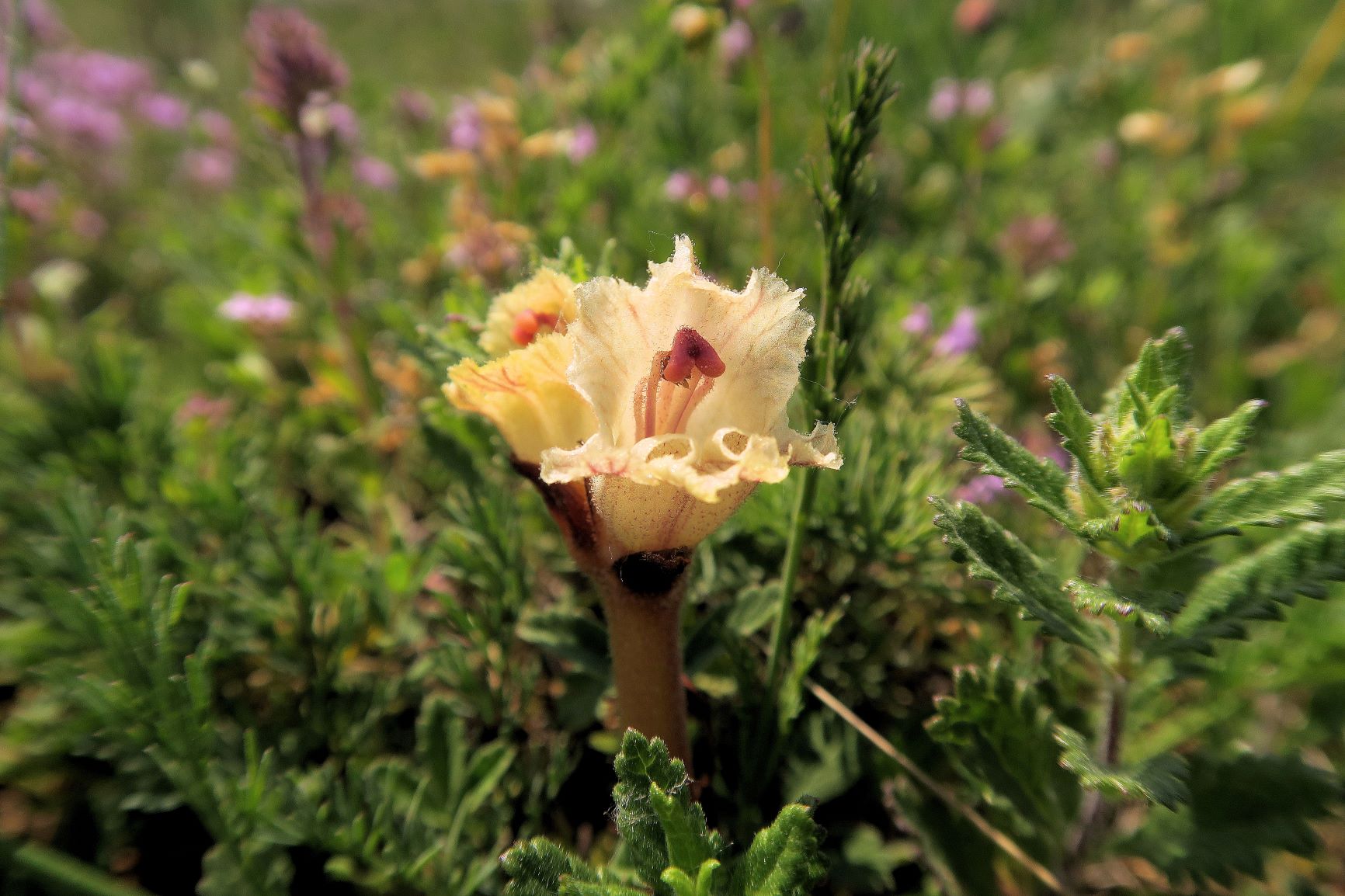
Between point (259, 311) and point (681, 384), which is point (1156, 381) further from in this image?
point (259, 311)

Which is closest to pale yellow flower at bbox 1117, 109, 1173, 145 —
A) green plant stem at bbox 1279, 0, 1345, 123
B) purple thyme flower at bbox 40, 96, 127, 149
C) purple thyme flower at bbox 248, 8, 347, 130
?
green plant stem at bbox 1279, 0, 1345, 123

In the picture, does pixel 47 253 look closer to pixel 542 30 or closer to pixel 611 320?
pixel 542 30

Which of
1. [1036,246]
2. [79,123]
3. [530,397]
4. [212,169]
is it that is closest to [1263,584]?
[530,397]

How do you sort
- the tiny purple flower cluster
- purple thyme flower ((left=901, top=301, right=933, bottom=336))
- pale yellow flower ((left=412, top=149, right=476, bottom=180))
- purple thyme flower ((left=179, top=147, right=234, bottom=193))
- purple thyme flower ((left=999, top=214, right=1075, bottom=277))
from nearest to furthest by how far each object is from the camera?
purple thyme flower ((left=901, top=301, right=933, bottom=336)) < pale yellow flower ((left=412, top=149, right=476, bottom=180)) < purple thyme flower ((left=999, top=214, right=1075, bottom=277)) < the tiny purple flower cluster < purple thyme flower ((left=179, top=147, right=234, bottom=193))

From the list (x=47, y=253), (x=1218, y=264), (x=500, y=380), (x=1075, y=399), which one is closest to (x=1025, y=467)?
(x=1075, y=399)

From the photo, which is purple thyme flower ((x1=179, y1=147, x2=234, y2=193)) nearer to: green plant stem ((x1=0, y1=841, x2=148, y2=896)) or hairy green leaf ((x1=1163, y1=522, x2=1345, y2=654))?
green plant stem ((x1=0, y1=841, x2=148, y2=896))
